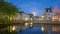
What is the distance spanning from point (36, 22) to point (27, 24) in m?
1.27

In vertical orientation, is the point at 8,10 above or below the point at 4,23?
above

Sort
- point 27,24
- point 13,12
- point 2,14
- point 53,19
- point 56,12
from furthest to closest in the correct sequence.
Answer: point 27,24 → point 53,19 → point 56,12 → point 13,12 → point 2,14

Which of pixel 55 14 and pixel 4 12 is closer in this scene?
pixel 4 12

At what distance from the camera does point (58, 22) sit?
16.6m

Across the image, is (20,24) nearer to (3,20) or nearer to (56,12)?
(56,12)

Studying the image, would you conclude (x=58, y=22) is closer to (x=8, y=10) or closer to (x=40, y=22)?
(x=40, y=22)

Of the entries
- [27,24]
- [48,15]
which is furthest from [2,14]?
[27,24]

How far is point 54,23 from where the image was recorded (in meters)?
16.7

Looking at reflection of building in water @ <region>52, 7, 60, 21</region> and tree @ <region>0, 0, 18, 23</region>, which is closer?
tree @ <region>0, 0, 18, 23</region>

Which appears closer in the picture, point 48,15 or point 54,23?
point 48,15

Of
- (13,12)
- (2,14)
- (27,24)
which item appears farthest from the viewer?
(27,24)

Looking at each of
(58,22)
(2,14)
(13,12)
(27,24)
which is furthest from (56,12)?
(2,14)

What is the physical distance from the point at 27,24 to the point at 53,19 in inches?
95.4

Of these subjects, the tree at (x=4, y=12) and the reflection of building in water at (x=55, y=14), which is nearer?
the tree at (x=4, y=12)
